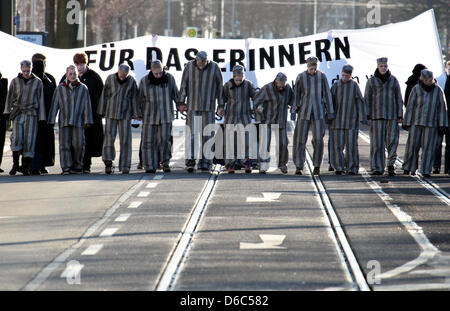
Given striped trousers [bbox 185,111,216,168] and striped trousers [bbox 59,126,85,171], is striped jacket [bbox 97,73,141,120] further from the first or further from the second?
striped trousers [bbox 185,111,216,168]

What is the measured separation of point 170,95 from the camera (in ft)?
59.1

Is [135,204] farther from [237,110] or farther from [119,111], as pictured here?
[237,110]

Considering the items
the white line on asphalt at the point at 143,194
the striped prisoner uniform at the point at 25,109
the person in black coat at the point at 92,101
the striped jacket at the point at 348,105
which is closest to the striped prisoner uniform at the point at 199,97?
the person in black coat at the point at 92,101

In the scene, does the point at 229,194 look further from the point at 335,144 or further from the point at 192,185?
the point at 335,144

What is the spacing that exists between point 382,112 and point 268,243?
745 cm

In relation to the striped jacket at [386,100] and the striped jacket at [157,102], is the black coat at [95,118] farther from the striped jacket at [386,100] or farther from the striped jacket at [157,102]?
the striped jacket at [386,100]

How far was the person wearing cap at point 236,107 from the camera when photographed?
18.0 m

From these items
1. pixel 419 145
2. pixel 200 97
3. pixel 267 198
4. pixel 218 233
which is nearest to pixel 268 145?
pixel 200 97

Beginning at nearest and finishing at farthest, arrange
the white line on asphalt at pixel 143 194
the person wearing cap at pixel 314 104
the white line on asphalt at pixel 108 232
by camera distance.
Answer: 1. the white line on asphalt at pixel 108 232
2. the white line on asphalt at pixel 143 194
3. the person wearing cap at pixel 314 104

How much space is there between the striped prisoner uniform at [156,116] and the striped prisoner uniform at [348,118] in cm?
240

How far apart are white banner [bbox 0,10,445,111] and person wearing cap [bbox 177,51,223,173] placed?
2.71 metres

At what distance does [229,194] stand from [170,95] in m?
3.38
